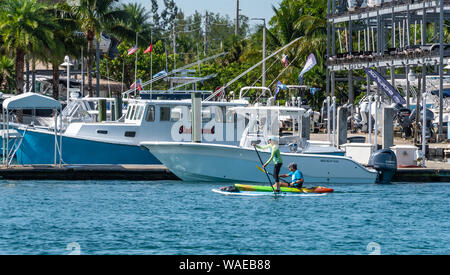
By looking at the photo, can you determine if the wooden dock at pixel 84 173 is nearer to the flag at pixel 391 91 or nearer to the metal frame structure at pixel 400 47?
the flag at pixel 391 91

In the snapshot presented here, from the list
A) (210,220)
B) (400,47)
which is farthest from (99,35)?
(210,220)

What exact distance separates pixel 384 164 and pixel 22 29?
1171 inches

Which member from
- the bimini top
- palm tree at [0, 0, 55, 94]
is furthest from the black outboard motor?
palm tree at [0, 0, 55, 94]

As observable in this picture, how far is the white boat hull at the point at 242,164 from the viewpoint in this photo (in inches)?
1205

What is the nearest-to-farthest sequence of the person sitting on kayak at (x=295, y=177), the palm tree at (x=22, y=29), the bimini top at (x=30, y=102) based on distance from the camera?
the person sitting on kayak at (x=295, y=177), the bimini top at (x=30, y=102), the palm tree at (x=22, y=29)

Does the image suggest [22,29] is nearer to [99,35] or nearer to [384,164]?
[99,35]

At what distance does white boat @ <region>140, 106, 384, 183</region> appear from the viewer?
30.6 meters

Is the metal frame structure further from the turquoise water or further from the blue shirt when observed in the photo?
the blue shirt

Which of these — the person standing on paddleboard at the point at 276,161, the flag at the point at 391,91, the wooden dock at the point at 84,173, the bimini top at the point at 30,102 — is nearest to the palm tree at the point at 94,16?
the bimini top at the point at 30,102

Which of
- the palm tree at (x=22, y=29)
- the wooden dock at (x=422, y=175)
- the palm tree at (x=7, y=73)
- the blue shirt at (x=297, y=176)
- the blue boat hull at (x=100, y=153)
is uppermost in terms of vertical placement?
the palm tree at (x=22, y=29)

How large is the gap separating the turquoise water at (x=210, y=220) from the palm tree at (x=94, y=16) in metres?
29.3

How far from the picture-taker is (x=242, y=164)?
30672 millimetres

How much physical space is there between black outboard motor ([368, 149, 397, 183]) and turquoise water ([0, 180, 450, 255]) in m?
0.66
